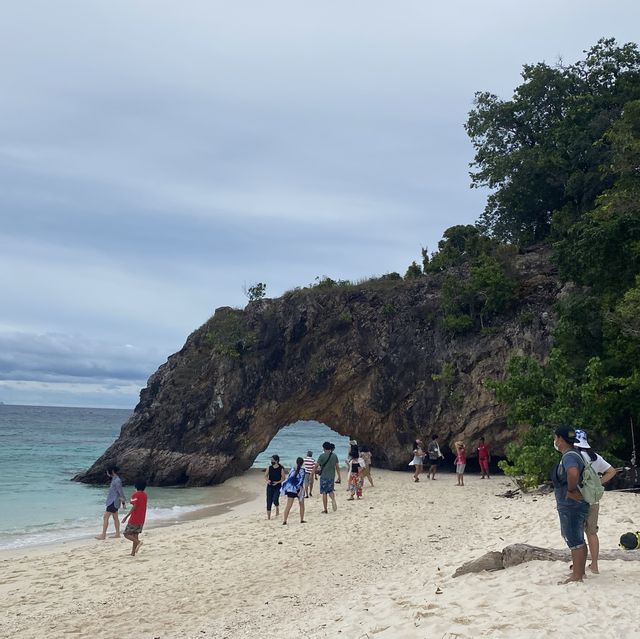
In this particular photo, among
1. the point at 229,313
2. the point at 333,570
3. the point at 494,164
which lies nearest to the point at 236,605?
the point at 333,570

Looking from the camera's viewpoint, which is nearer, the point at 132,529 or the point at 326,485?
the point at 132,529

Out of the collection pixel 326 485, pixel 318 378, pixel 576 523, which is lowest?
pixel 326 485

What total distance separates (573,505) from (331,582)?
3871mm

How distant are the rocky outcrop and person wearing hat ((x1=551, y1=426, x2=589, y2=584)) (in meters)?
20.4

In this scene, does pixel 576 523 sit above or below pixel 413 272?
below

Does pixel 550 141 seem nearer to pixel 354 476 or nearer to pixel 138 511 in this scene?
pixel 354 476

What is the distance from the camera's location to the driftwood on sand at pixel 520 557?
7.06 metres

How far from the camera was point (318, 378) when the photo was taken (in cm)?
2894

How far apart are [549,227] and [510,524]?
2224 centimetres

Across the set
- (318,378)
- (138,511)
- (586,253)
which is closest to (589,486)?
(138,511)

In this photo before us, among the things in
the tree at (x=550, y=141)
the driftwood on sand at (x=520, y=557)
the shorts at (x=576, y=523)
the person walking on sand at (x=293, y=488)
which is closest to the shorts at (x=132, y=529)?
the person walking on sand at (x=293, y=488)

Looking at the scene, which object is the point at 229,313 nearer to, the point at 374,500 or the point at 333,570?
the point at 374,500

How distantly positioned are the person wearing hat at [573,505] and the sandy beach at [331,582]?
0.79ft

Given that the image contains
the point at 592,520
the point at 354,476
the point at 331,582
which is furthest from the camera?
the point at 354,476
